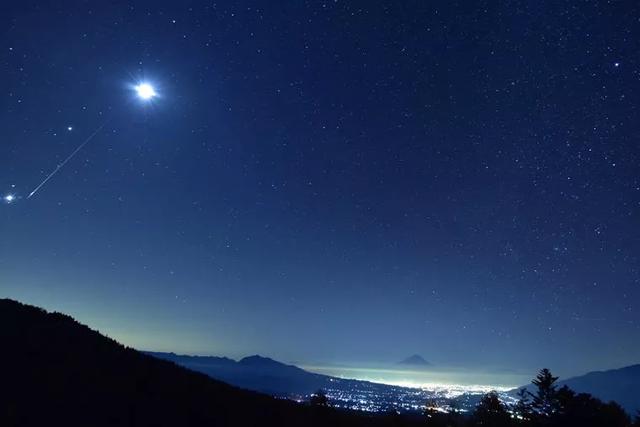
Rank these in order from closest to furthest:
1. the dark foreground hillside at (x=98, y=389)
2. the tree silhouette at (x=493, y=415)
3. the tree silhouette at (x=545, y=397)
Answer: the dark foreground hillside at (x=98, y=389)
the tree silhouette at (x=545, y=397)
the tree silhouette at (x=493, y=415)

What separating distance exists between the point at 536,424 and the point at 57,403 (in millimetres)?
21478

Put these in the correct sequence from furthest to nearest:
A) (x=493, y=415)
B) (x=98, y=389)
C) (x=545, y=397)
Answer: (x=493, y=415) < (x=545, y=397) < (x=98, y=389)

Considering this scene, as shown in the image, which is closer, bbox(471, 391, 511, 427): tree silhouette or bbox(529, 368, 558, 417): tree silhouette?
bbox(529, 368, 558, 417): tree silhouette

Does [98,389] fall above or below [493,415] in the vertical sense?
above

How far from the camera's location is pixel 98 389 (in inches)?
704

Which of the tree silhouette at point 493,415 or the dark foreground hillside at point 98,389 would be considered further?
the tree silhouette at point 493,415

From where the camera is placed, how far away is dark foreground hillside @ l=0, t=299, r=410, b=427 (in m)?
15.3

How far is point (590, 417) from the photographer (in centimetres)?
1889

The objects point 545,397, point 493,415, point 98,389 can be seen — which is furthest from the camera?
point 493,415

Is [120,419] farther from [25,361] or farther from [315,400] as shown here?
[315,400]

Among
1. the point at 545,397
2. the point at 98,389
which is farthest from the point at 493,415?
the point at 98,389

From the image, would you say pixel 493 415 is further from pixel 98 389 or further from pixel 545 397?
pixel 98 389

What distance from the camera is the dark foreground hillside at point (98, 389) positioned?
15258mm

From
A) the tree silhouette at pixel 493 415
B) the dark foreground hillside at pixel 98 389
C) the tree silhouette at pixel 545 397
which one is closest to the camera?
Answer: the dark foreground hillside at pixel 98 389
